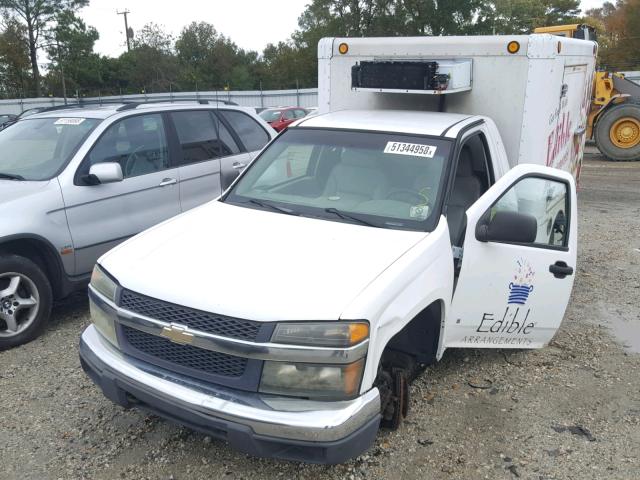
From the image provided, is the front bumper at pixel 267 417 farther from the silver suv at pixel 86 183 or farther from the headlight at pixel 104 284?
the silver suv at pixel 86 183

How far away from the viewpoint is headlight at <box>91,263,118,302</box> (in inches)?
119

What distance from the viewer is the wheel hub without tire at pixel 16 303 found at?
4387 mm

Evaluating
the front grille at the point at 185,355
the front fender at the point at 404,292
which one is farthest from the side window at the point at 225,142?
the front grille at the point at 185,355

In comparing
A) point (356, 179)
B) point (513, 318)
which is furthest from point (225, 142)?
point (513, 318)

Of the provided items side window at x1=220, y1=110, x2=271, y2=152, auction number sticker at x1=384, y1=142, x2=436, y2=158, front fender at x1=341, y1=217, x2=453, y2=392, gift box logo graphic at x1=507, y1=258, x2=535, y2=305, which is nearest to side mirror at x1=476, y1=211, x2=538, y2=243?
front fender at x1=341, y1=217, x2=453, y2=392

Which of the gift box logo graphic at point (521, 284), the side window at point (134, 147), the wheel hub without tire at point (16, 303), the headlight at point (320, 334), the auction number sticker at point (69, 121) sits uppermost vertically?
the auction number sticker at point (69, 121)

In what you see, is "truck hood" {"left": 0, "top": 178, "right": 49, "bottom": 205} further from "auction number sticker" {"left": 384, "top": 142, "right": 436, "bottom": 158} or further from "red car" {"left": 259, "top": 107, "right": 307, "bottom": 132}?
"red car" {"left": 259, "top": 107, "right": 307, "bottom": 132}

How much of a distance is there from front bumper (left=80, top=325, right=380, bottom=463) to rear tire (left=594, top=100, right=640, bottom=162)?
14.5 metres

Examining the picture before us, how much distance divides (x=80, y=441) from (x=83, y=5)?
62.1 metres

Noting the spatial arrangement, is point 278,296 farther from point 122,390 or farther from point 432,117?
point 432,117

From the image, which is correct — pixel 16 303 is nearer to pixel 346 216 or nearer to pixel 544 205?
pixel 346 216

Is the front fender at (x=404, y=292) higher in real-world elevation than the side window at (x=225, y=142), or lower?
lower

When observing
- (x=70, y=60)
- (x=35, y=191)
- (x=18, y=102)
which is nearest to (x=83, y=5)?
(x=70, y=60)

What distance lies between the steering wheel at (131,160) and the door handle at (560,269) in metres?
3.72
